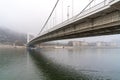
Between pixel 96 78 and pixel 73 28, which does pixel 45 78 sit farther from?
pixel 73 28

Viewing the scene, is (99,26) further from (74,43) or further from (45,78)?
(74,43)

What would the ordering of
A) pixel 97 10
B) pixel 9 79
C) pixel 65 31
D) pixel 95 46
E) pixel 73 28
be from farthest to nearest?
pixel 95 46, pixel 65 31, pixel 73 28, pixel 9 79, pixel 97 10

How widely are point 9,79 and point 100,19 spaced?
16.1 m

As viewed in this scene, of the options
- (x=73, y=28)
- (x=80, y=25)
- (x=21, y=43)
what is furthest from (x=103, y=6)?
(x=21, y=43)

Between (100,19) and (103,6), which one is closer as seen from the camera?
(103,6)

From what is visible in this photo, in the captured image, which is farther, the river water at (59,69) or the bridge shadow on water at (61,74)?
the river water at (59,69)

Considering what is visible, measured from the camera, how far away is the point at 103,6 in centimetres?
1548

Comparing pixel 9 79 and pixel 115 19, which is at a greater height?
pixel 115 19

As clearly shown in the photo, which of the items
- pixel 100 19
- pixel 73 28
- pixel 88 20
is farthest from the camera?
pixel 73 28

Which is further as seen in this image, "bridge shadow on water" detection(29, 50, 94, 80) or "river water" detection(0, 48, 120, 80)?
"river water" detection(0, 48, 120, 80)

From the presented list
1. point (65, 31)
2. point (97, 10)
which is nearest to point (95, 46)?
point (65, 31)

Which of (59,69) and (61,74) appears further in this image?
(59,69)

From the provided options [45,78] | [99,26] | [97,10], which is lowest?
[45,78]

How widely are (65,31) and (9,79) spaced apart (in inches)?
555
